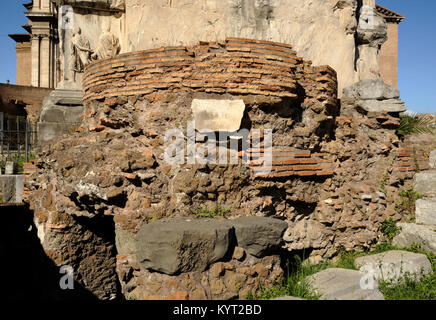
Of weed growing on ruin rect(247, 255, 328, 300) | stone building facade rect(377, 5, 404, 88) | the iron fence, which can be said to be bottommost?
weed growing on ruin rect(247, 255, 328, 300)

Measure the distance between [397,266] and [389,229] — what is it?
78cm

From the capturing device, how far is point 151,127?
3395 mm

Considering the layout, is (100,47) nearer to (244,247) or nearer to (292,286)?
(244,247)

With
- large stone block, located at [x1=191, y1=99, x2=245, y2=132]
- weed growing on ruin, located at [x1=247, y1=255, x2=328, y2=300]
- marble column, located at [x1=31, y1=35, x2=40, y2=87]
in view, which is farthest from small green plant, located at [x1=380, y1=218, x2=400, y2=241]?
marble column, located at [x1=31, y1=35, x2=40, y2=87]

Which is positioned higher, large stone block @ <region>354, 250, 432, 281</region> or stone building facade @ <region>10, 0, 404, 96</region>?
stone building facade @ <region>10, 0, 404, 96</region>

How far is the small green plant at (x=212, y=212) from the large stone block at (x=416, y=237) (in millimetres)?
2264

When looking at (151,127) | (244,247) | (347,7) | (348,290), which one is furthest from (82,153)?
(347,7)

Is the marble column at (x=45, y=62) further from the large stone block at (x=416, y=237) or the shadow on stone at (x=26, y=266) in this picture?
the large stone block at (x=416, y=237)

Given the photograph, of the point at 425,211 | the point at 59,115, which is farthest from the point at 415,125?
the point at 59,115

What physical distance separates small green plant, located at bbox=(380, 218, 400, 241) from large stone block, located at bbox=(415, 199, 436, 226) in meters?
0.32

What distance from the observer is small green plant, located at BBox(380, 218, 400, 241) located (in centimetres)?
400

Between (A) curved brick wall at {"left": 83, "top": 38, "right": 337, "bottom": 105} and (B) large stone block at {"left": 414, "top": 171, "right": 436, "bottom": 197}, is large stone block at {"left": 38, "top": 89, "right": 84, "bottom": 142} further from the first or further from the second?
(B) large stone block at {"left": 414, "top": 171, "right": 436, "bottom": 197}

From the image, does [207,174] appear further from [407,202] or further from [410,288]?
[407,202]

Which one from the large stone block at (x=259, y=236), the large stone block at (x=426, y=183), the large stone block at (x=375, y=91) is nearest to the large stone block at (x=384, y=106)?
the large stone block at (x=375, y=91)
